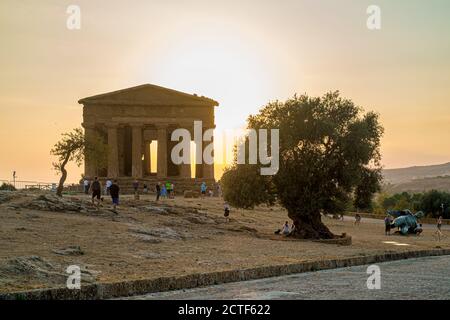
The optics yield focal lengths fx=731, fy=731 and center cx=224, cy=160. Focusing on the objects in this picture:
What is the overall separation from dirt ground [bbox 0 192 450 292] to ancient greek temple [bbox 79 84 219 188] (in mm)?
33322

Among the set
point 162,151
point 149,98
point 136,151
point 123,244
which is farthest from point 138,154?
point 123,244

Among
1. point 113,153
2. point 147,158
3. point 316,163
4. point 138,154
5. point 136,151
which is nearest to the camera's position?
point 316,163

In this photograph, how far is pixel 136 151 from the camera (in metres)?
84.2

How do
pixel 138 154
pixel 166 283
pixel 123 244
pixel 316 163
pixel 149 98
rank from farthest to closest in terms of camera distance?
pixel 138 154 < pixel 149 98 < pixel 316 163 < pixel 123 244 < pixel 166 283

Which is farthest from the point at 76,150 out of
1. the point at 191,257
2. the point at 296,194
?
the point at 191,257

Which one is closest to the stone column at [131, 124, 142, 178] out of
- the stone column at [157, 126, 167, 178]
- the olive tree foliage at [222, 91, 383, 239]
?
the stone column at [157, 126, 167, 178]

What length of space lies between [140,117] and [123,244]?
56.0 m

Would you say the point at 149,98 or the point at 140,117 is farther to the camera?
the point at 140,117

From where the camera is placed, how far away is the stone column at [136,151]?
3297 inches

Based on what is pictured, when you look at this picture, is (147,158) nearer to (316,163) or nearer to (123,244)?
(316,163)

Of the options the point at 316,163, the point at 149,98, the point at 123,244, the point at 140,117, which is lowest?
the point at 123,244

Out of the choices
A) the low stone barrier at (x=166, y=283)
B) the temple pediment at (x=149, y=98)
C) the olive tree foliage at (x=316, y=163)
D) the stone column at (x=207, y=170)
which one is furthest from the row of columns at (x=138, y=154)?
the low stone barrier at (x=166, y=283)

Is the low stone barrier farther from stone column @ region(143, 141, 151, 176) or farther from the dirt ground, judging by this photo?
stone column @ region(143, 141, 151, 176)

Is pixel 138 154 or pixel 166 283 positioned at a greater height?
pixel 138 154
